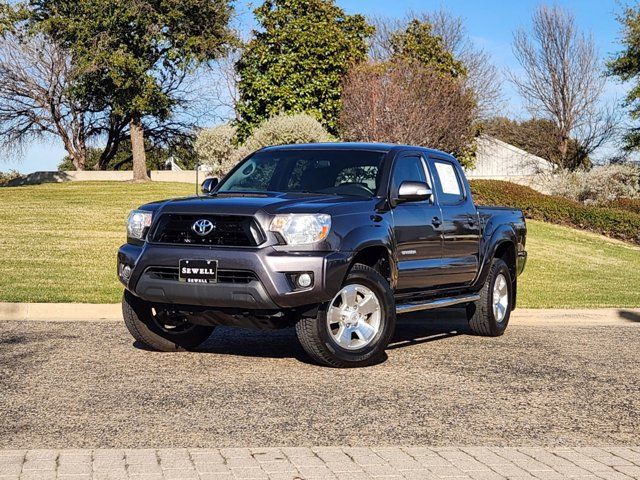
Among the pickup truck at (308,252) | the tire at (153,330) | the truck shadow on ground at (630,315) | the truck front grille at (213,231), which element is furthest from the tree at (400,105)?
the truck front grille at (213,231)

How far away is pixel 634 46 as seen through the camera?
45500mm

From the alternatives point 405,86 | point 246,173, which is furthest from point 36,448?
Result: point 405,86

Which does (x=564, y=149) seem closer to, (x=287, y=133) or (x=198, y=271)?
(x=287, y=133)

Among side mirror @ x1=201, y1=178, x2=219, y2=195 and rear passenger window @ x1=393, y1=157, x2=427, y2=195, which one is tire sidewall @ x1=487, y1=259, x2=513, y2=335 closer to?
rear passenger window @ x1=393, y1=157, x2=427, y2=195

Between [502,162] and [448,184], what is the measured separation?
182ft

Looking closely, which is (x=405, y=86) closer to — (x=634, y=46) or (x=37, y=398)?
(x=634, y=46)

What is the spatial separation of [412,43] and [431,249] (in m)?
48.4

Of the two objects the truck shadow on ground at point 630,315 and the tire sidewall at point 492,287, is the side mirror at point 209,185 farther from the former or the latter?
the truck shadow on ground at point 630,315

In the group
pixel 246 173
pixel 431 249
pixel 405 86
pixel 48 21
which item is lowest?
pixel 431 249

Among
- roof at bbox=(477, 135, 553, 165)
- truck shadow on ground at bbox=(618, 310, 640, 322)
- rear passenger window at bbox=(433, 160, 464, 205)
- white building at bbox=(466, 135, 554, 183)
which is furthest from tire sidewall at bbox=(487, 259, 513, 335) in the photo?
roof at bbox=(477, 135, 553, 165)

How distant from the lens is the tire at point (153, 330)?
29.7ft

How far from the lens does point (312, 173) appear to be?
9.57 meters

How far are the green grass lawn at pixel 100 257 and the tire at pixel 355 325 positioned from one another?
511cm

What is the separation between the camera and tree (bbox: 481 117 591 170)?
58969 millimetres
